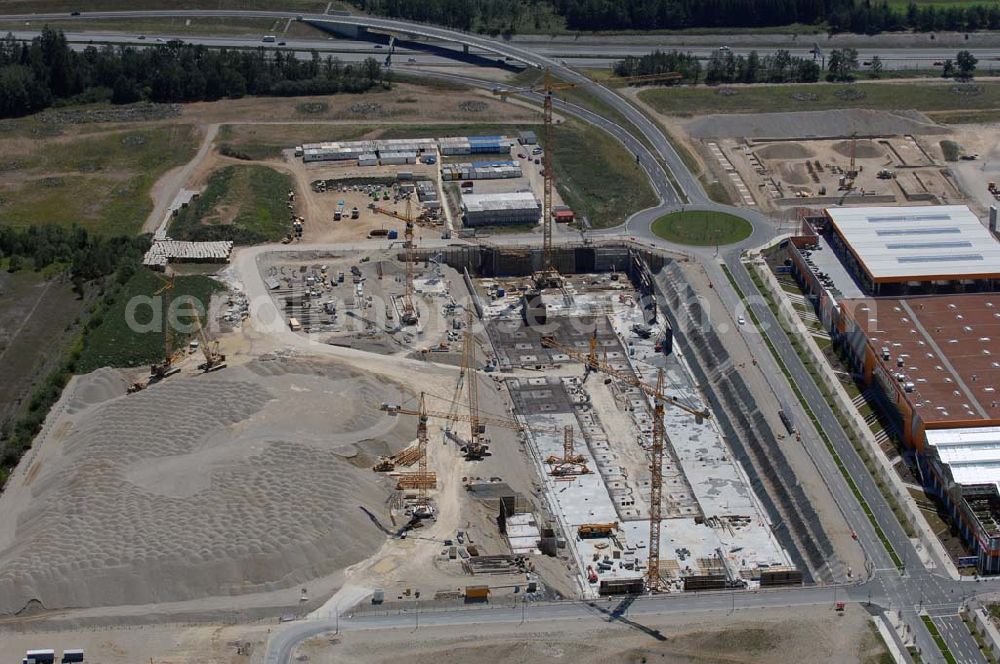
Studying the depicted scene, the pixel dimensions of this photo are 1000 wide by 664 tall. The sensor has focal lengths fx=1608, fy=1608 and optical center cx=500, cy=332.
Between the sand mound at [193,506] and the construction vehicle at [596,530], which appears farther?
the construction vehicle at [596,530]

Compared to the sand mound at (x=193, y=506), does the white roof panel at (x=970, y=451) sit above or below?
above

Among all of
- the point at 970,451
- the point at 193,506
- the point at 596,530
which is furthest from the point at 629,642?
the point at 970,451

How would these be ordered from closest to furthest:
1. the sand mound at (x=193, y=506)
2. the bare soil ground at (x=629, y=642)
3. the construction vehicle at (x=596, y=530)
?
the bare soil ground at (x=629, y=642), the sand mound at (x=193, y=506), the construction vehicle at (x=596, y=530)

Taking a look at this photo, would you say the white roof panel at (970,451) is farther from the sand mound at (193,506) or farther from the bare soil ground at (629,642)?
the sand mound at (193,506)

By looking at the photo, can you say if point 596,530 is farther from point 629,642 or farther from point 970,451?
point 970,451

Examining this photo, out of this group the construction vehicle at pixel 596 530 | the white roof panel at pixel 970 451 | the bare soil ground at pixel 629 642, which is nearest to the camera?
the bare soil ground at pixel 629 642

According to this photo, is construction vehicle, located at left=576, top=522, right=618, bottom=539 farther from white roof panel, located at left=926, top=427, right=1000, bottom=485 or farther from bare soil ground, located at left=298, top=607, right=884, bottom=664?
white roof panel, located at left=926, top=427, right=1000, bottom=485

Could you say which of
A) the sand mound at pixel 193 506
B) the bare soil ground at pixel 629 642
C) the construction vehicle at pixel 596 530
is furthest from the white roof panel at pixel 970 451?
the sand mound at pixel 193 506

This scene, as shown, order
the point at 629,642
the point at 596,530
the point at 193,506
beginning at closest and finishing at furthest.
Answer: the point at 629,642 < the point at 193,506 < the point at 596,530
